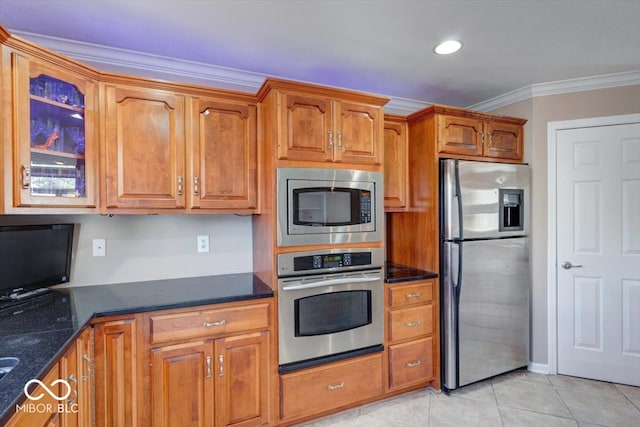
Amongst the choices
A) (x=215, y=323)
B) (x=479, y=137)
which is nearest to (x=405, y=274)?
(x=479, y=137)

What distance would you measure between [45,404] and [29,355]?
195 mm

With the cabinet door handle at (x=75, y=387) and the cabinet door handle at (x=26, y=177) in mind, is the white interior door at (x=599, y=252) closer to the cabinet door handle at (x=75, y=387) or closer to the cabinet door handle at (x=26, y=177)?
the cabinet door handle at (x=75, y=387)

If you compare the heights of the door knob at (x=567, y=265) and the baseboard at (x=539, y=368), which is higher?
the door knob at (x=567, y=265)

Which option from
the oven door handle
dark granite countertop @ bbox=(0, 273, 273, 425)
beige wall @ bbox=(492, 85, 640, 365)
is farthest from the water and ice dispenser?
dark granite countertop @ bbox=(0, 273, 273, 425)

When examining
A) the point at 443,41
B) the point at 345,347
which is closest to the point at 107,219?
the point at 345,347

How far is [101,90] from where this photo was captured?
187 centimetres

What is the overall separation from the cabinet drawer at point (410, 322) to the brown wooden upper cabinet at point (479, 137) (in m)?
1.24

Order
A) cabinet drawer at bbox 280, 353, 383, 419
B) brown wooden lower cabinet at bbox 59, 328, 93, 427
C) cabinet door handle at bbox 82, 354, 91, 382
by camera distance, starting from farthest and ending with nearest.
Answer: cabinet drawer at bbox 280, 353, 383, 419 < cabinet door handle at bbox 82, 354, 91, 382 < brown wooden lower cabinet at bbox 59, 328, 93, 427

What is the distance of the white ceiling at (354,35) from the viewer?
1.68 m

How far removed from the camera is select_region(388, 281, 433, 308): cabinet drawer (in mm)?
2330

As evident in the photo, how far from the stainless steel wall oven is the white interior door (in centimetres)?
174

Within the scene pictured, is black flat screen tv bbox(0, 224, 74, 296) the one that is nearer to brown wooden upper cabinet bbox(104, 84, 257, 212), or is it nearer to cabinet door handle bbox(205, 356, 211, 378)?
brown wooden upper cabinet bbox(104, 84, 257, 212)

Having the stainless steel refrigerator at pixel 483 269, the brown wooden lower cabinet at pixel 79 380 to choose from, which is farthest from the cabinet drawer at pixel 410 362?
the brown wooden lower cabinet at pixel 79 380

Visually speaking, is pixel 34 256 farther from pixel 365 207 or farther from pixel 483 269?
pixel 483 269
